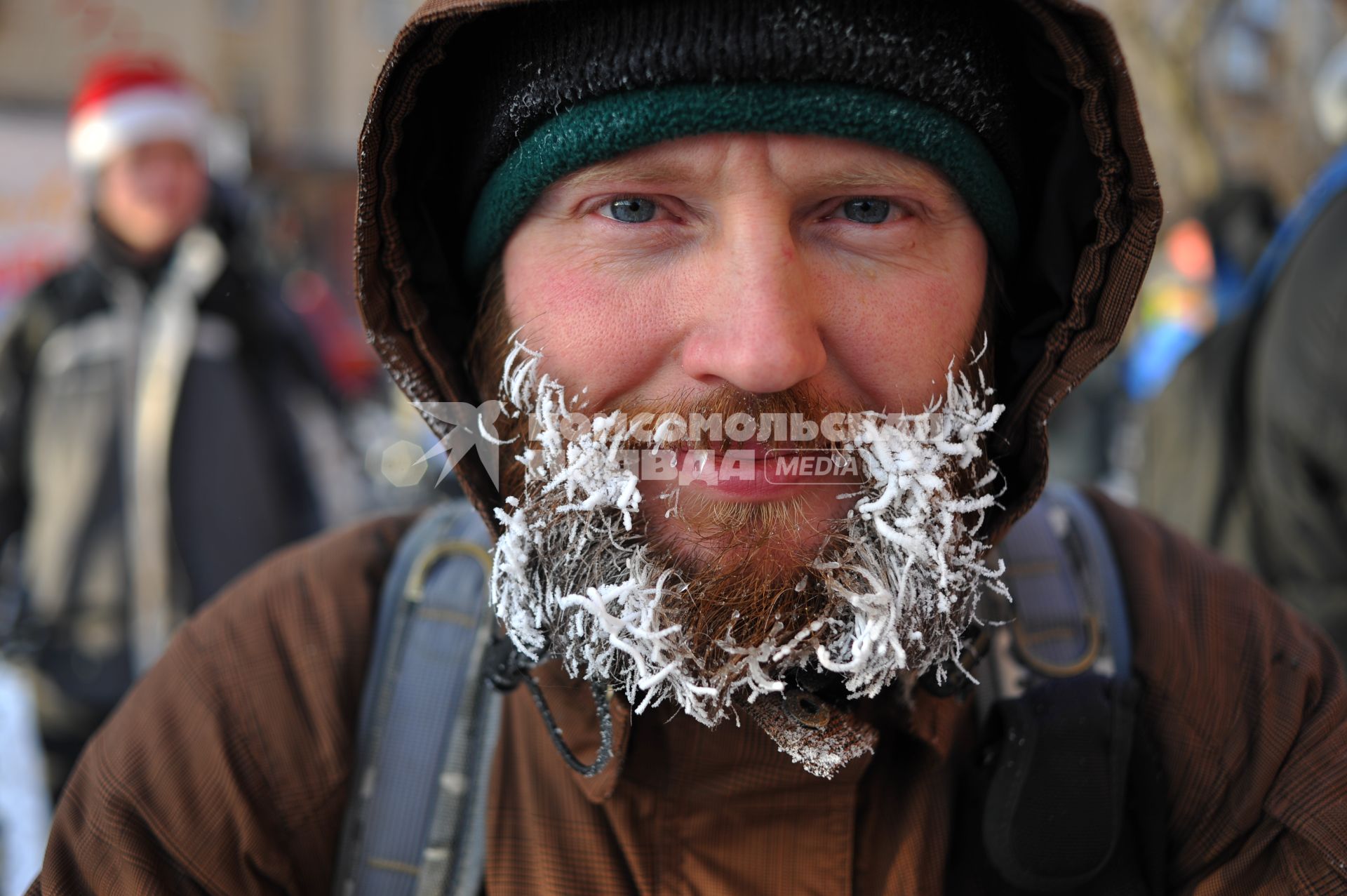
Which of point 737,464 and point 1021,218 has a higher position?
point 1021,218

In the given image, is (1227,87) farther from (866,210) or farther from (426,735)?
(426,735)

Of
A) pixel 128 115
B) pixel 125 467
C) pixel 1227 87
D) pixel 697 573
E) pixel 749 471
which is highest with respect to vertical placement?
A: pixel 1227 87

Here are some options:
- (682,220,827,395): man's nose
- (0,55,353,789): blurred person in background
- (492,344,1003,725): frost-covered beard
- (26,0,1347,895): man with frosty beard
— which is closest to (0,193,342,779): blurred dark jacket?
(0,55,353,789): blurred person in background

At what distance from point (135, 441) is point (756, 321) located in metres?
2.81

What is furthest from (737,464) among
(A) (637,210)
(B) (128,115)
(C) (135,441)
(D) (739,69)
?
(B) (128,115)

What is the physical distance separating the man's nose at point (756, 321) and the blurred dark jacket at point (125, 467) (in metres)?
2.62

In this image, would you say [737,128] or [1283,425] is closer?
[737,128]

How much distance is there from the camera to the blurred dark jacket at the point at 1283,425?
2.29 m

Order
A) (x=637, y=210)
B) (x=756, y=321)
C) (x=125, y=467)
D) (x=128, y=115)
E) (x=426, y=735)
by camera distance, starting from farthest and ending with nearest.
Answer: (x=128, y=115) → (x=125, y=467) → (x=426, y=735) → (x=637, y=210) → (x=756, y=321)

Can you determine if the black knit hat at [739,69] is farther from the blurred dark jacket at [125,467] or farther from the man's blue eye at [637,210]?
the blurred dark jacket at [125,467]

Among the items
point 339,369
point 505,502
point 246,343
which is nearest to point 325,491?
point 246,343

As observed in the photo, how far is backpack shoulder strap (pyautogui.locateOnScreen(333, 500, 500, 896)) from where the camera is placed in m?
1.29

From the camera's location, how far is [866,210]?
1.23m

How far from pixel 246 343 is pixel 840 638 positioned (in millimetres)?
2976
